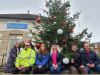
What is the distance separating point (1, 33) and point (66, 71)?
1439 cm

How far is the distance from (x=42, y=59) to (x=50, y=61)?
0.29m

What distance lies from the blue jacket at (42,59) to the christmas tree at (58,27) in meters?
2.37

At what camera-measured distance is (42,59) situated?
30.9 ft

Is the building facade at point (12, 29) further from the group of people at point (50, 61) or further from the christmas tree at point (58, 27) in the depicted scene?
the group of people at point (50, 61)

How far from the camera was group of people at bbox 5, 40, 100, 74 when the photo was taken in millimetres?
9195

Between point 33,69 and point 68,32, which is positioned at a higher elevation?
point 68,32

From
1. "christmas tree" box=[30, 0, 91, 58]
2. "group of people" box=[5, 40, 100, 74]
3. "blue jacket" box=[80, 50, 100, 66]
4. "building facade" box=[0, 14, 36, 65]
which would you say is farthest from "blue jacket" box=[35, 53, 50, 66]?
"building facade" box=[0, 14, 36, 65]

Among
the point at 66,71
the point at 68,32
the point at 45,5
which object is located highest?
the point at 45,5

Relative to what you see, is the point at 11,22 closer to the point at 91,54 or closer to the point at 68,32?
the point at 68,32

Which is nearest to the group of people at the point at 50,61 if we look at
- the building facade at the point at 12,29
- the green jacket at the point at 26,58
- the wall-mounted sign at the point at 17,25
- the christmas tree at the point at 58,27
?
the green jacket at the point at 26,58

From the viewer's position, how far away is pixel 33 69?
30.1 feet

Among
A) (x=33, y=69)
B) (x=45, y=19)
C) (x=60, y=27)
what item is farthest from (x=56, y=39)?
(x=33, y=69)

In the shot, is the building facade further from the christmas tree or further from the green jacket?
the green jacket

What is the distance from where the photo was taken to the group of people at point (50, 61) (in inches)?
362
